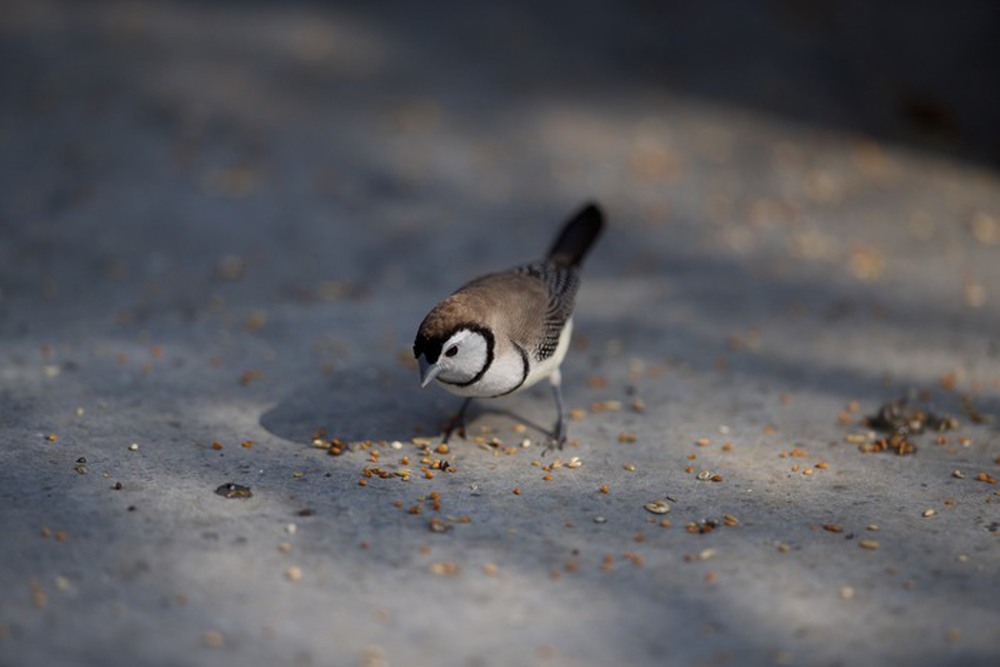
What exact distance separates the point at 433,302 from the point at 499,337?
8.66 ft

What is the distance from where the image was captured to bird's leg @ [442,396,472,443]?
5.45m

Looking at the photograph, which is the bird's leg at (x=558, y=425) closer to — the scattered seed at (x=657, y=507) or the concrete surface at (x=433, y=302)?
the concrete surface at (x=433, y=302)

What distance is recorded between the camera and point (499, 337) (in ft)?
16.2

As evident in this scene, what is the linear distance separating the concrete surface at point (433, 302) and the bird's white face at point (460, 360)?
47cm

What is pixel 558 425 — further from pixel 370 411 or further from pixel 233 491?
pixel 233 491

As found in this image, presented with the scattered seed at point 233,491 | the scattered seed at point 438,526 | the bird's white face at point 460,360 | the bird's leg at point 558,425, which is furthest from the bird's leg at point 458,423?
the scattered seed at point 233,491

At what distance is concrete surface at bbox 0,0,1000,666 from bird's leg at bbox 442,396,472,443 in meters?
0.09

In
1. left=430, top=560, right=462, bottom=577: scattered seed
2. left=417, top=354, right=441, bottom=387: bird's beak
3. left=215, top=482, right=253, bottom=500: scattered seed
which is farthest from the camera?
left=417, top=354, right=441, bottom=387: bird's beak

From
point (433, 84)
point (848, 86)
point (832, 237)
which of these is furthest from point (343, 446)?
point (848, 86)

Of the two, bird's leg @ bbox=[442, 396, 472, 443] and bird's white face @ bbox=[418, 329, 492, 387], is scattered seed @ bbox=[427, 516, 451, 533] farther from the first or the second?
bird's leg @ bbox=[442, 396, 472, 443]

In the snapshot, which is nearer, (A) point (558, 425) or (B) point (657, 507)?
(B) point (657, 507)

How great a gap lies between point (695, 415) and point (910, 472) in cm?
115

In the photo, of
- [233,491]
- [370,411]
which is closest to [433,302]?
[370,411]

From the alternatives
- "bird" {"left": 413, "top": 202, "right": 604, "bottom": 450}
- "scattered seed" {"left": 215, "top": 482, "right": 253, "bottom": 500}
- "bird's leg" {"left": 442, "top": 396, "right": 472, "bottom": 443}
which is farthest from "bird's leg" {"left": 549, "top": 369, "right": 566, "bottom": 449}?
"scattered seed" {"left": 215, "top": 482, "right": 253, "bottom": 500}
